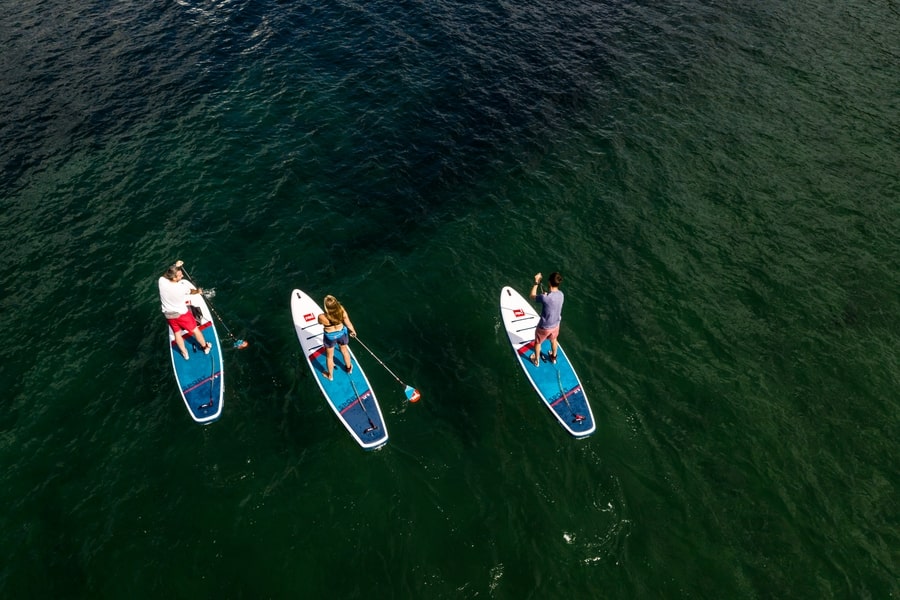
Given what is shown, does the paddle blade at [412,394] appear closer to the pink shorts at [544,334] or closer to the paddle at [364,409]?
the paddle at [364,409]

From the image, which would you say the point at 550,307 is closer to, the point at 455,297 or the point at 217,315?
the point at 455,297

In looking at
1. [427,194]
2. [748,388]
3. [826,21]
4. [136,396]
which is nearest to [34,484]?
[136,396]

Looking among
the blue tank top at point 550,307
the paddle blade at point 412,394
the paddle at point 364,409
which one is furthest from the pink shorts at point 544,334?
the paddle at point 364,409

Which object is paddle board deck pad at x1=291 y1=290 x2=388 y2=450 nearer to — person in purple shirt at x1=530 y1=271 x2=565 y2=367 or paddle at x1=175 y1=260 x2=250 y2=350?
paddle at x1=175 y1=260 x2=250 y2=350

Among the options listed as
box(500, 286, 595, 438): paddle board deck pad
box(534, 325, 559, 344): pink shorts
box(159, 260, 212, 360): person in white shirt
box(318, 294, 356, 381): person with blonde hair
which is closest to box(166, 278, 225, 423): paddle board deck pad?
box(159, 260, 212, 360): person in white shirt

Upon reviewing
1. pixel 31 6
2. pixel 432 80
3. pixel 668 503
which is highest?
pixel 31 6

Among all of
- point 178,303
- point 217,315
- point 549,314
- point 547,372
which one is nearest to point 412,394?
point 547,372

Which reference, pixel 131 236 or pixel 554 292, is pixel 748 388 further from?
pixel 131 236
